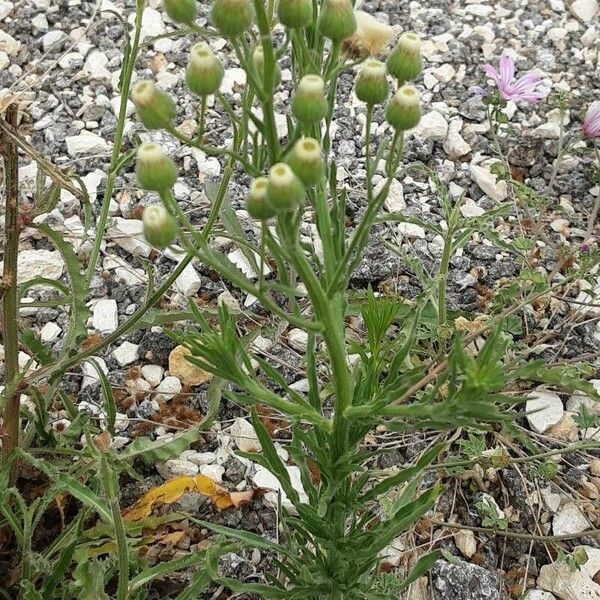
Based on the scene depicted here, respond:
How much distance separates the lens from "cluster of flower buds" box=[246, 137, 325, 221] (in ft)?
3.50

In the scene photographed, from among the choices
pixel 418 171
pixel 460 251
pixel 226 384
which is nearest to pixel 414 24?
pixel 418 171

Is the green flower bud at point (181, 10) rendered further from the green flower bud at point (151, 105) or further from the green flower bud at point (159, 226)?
the green flower bud at point (159, 226)

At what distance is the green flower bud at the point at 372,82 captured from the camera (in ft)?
3.98

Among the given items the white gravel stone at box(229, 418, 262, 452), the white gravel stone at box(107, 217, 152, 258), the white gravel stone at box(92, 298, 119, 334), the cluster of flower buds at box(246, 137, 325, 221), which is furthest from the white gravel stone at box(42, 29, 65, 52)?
the cluster of flower buds at box(246, 137, 325, 221)

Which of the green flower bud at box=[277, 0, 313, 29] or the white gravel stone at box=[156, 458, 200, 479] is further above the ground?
the green flower bud at box=[277, 0, 313, 29]

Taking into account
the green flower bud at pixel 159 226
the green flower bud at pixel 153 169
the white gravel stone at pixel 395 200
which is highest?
the green flower bud at pixel 153 169

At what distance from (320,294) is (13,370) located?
783 millimetres

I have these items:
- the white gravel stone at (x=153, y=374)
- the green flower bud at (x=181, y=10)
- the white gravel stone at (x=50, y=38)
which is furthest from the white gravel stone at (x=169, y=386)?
the white gravel stone at (x=50, y=38)

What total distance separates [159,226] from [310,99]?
0.85 feet

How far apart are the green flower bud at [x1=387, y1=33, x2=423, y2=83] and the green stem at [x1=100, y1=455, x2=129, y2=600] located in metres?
0.72

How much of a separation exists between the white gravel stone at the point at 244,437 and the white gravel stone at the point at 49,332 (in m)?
0.54

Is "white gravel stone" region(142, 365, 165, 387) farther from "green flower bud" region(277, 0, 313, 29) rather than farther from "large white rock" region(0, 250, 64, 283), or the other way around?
"green flower bud" region(277, 0, 313, 29)

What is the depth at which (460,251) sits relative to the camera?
8.31ft

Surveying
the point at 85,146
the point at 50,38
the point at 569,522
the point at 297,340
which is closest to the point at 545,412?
the point at 569,522
